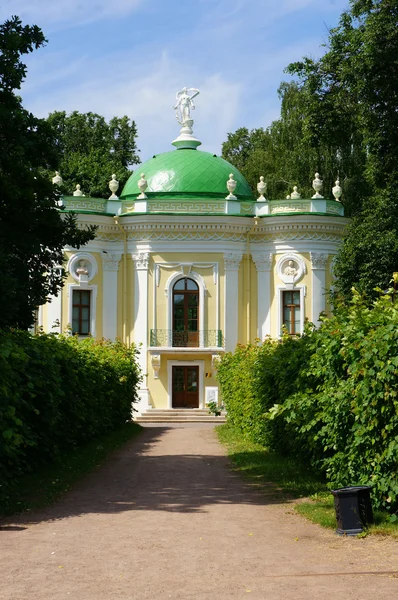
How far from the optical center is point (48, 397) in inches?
503

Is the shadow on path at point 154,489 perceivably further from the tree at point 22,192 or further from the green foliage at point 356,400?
the tree at point 22,192

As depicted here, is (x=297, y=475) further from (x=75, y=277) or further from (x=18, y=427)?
(x=75, y=277)

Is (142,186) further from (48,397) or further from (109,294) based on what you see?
(48,397)

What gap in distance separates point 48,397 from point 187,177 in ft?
85.6

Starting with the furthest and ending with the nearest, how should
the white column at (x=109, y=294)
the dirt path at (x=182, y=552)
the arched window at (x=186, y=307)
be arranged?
the white column at (x=109, y=294), the arched window at (x=186, y=307), the dirt path at (x=182, y=552)

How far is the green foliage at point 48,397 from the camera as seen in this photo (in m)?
10.5

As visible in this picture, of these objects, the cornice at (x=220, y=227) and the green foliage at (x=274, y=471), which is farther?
the cornice at (x=220, y=227)

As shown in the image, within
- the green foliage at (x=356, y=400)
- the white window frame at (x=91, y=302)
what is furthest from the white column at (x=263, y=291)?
the green foliage at (x=356, y=400)

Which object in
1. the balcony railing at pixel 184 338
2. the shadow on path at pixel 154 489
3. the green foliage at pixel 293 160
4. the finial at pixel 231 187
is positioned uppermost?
the green foliage at pixel 293 160

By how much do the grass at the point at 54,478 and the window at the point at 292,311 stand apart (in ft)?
58.5

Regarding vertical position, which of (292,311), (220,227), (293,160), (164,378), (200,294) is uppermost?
(293,160)

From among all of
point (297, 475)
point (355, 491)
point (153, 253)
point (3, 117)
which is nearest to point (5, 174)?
point (3, 117)

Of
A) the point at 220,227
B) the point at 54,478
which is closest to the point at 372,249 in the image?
the point at 220,227

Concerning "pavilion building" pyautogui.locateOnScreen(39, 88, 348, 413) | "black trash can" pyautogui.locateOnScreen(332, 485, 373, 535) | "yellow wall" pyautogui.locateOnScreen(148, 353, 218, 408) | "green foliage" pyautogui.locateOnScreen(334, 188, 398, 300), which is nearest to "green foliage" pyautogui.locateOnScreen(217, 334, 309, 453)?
"black trash can" pyautogui.locateOnScreen(332, 485, 373, 535)
